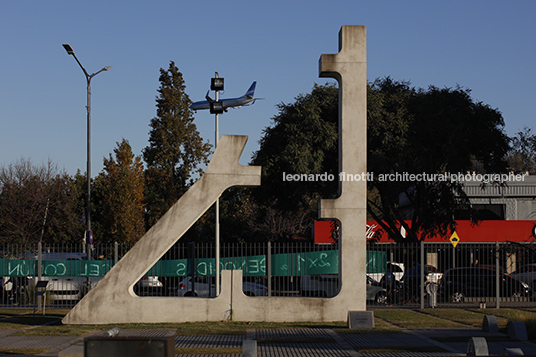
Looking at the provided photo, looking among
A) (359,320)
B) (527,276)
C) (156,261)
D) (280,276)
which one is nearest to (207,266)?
(280,276)

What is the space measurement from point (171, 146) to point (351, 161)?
34.9 metres

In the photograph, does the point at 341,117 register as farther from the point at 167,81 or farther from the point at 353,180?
the point at 167,81

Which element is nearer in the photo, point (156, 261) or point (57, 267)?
point (156, 261)

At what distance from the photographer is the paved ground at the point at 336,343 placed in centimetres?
1122

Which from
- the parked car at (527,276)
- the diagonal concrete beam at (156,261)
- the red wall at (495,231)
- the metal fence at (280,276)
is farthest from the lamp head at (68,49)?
the parked car at (527,276)

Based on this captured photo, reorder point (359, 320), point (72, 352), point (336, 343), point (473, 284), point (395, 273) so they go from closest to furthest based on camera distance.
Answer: point (72, 352), point (336, 343), point (359, 320), point (473, 284), point (395, 273)

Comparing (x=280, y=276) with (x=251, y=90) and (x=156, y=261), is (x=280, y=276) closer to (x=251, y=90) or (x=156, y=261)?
(x=156, y=261)

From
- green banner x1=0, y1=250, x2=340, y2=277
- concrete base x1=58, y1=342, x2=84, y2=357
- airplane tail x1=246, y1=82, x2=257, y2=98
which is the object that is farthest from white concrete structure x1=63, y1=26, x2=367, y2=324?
airplane tail x1=246, y1=82, x2=257, y2=98

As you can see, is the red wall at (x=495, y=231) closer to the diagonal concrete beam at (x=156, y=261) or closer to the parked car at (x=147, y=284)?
the parked car at (x=147, y=284)

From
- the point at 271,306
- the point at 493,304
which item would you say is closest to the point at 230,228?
the point at 493,304

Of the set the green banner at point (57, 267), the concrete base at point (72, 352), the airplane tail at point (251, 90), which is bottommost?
the concrete base at point (72, 352)

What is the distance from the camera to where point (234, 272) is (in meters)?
15.7

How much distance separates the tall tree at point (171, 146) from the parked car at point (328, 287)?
1121 inches

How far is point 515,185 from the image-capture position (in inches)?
1580
